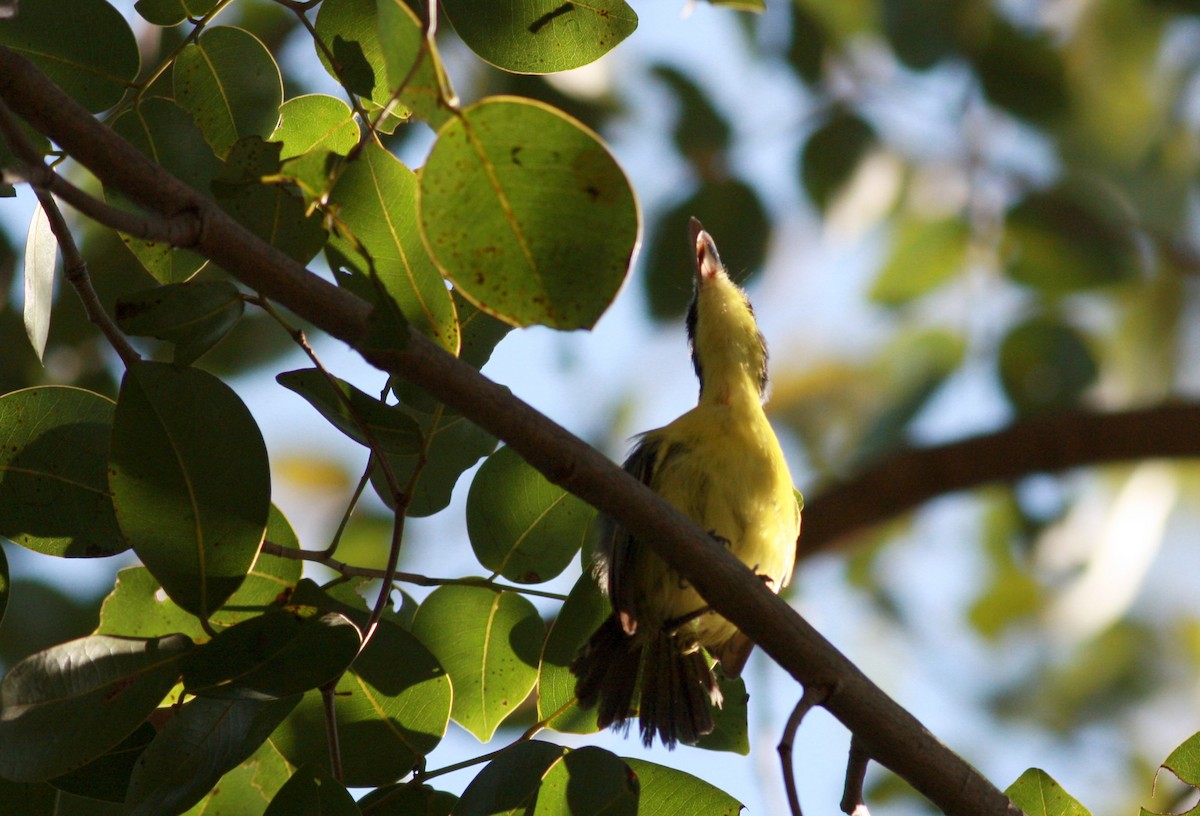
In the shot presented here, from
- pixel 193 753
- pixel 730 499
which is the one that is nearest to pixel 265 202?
pixel 193 753

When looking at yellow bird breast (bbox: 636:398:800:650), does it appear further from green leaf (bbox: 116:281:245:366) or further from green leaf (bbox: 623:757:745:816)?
green leaf (bbox: 116:281:245:366)

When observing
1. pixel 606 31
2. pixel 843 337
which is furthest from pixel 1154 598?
pixel 606 31

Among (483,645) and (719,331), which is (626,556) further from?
(719,331)

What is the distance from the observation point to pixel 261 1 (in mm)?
4961

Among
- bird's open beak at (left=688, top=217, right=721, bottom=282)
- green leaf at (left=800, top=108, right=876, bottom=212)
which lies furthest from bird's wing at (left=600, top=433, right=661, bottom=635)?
green leaf at (left=800, top=108, right=876, bottom=212)

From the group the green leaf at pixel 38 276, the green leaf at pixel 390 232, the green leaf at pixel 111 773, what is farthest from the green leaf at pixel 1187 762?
the green leaf at pixel 38 276

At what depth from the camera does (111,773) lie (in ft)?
6.39

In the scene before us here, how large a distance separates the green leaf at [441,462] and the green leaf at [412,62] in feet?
2.62

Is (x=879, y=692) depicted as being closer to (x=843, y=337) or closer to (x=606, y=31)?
(x=606, y=31)

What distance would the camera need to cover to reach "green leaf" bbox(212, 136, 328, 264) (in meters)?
1.85

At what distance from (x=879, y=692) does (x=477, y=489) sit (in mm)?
903

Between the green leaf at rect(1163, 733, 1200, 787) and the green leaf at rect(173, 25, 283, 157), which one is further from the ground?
the green leaf at rect(173, 25, 283, 157)

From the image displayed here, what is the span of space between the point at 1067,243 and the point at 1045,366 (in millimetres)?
511

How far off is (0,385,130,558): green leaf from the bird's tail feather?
3.11ft
